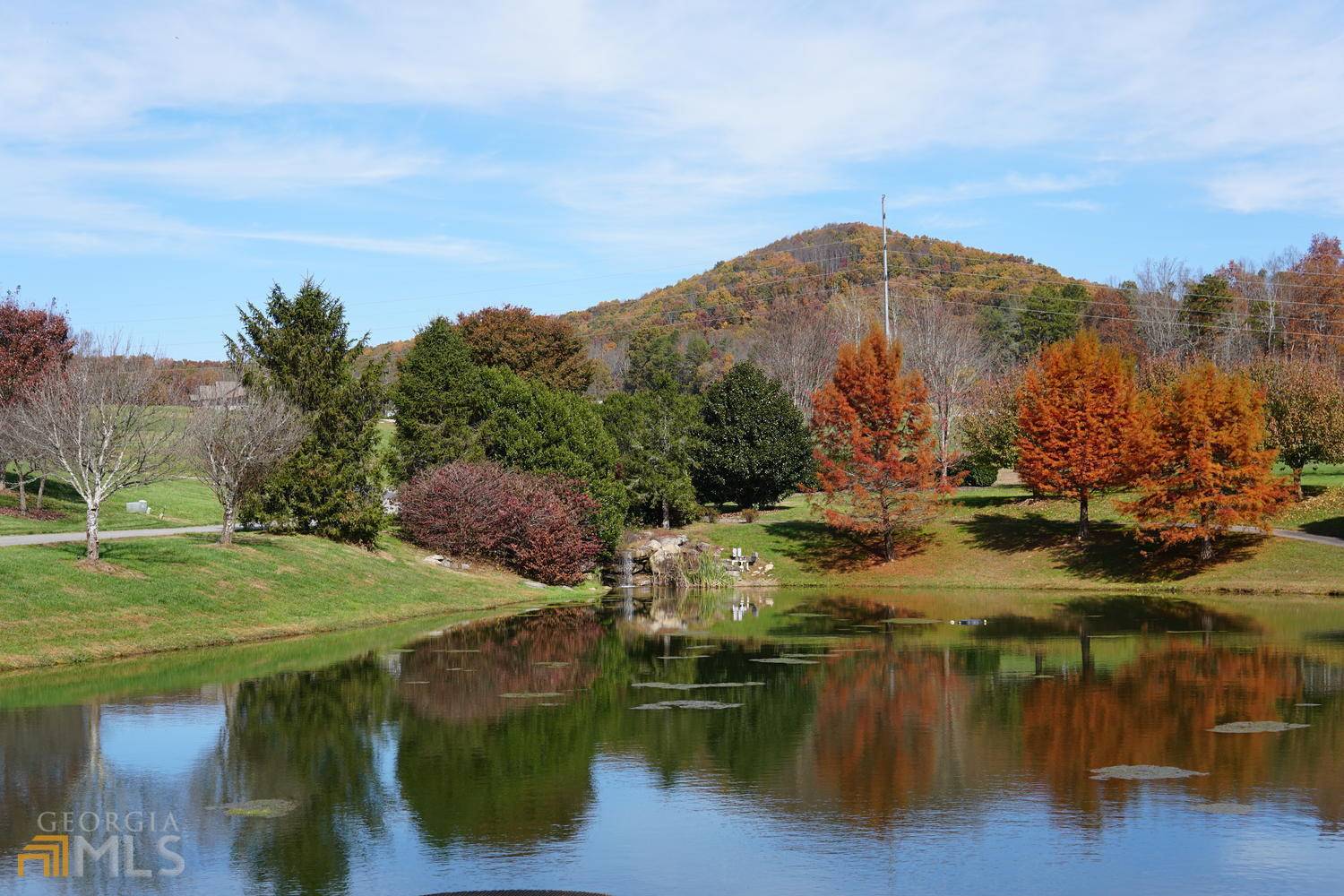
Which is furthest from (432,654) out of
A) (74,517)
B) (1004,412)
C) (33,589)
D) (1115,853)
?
(1004,412)

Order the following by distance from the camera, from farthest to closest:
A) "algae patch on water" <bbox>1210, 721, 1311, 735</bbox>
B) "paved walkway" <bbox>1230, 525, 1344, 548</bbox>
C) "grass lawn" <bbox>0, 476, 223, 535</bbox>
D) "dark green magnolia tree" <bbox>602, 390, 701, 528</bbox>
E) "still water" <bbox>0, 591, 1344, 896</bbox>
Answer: "dark green magnolia tree" <bbox>602, 390, 701, 528</bbox> → "paved walkway" <bbox>1230, 525, 1344, 548</bbox> → "grass lawn" <bbox>0, 476, 223, 535</bbox> → "algae patch on water" <bbox>1210, 721, 1311, 735</bbox> → "still water" <bbox>0, 591, 1344, 896</bbox>

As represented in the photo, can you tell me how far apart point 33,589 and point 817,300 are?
99762 mm

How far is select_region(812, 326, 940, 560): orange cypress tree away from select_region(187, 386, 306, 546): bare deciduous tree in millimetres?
23151

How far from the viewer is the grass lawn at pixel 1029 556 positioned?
1709 inches

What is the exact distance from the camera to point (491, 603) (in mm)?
40094

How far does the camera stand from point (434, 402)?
51.2 m

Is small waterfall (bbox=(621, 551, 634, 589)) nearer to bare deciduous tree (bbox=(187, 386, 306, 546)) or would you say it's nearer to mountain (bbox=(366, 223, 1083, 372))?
bare deciduous tree (bbox=(187, 386, 306, 546))

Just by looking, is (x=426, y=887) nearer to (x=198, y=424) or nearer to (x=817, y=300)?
(x=198, y=424)

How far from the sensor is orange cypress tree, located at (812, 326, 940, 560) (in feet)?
164

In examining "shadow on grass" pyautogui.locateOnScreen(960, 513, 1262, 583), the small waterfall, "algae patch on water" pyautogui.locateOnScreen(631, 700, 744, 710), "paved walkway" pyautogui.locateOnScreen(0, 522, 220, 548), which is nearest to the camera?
"algae patch on water" pyautogui.locateOnScreen(631, 700, 744, 710)

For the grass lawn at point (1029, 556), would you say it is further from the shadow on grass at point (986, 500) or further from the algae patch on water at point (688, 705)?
the algae patch on water at point (688, 705)

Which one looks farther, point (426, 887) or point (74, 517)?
point (74, 517)

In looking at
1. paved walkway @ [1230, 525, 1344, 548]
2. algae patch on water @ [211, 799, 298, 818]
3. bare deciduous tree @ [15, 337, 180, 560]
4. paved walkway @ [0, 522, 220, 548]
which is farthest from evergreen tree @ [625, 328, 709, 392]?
algae patch on water @ [211, 799, 298, 818]

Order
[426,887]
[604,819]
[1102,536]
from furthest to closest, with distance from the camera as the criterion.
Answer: [1102,536] → [604,819] → [426,887]
